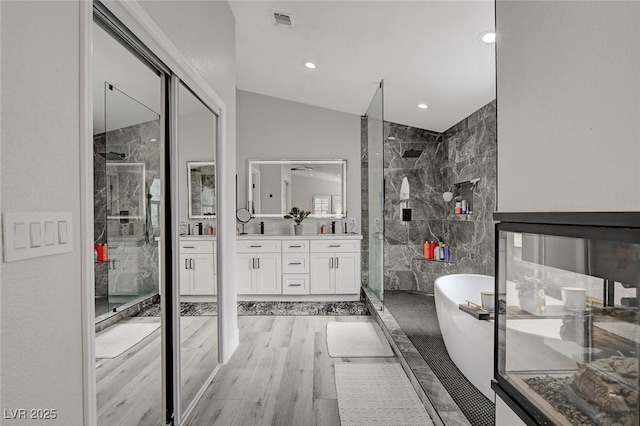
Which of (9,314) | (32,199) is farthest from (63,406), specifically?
(32,199)

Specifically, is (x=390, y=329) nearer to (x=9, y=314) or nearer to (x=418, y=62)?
(x=418, y=62)

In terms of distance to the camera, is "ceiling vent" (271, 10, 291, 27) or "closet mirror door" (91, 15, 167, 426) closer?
"closet mirror door" (91, 15, 167, 426)

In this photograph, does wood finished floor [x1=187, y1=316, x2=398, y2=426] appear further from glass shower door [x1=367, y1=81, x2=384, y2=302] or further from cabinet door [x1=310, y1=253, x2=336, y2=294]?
cabinet door [x1=310, y1=253, x2=336, y2=294]

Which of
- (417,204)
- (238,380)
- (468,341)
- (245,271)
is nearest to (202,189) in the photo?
(238,380)

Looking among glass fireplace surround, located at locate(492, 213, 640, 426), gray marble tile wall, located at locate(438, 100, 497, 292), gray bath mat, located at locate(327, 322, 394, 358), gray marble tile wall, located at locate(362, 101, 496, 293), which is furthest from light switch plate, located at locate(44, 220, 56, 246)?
gray marble tile wall, located at locate(362, 101, 496, 293)

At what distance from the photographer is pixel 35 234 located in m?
0.95

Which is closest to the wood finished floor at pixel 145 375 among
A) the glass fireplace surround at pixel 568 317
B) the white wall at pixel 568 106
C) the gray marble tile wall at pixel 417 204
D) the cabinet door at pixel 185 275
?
the cabinet door at pixel 185 275

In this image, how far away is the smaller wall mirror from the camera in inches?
93.6

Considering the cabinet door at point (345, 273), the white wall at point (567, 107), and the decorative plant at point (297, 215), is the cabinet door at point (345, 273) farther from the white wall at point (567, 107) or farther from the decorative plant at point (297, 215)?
the white wall at point (567, 107)

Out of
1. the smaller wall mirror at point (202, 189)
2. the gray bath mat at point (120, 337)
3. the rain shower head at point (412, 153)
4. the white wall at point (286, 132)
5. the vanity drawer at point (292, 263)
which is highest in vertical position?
the white wall at point (286, 132)

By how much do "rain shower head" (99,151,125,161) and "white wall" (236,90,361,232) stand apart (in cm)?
388

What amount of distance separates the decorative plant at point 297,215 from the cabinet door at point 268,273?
26.4 inches

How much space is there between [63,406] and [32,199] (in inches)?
24.7

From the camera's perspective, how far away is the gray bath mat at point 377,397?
2.13 meters
